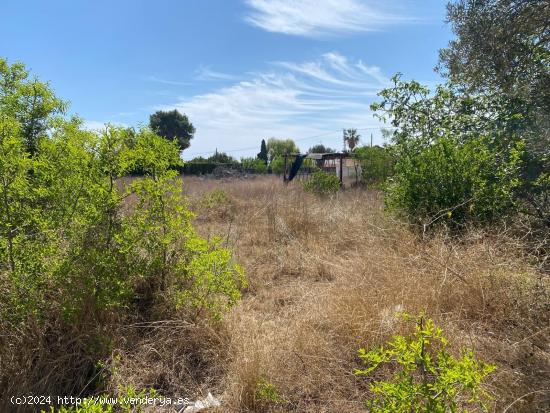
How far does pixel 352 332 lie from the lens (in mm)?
2568

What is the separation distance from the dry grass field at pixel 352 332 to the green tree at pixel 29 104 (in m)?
2.04

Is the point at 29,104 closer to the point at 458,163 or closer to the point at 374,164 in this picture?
the point at 458,163

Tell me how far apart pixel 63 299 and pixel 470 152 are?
409 cm

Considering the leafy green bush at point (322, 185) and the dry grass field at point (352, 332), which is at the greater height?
the leafy green bush at point (322, 185)

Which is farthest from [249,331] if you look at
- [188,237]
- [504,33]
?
[504,33]

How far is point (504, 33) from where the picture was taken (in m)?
3.34

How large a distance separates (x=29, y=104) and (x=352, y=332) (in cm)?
339

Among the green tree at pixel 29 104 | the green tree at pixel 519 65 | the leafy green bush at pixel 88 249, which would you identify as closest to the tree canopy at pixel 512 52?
the green tree at pixel 519 65

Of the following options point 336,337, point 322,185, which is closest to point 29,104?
point 336,337

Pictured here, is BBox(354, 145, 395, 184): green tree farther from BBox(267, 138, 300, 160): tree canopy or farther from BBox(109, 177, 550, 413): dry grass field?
BBox(267, 138, 300, 160): tree canopy

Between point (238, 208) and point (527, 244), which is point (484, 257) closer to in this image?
point (527, 244)

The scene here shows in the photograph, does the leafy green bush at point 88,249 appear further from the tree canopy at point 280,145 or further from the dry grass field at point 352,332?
the tree canopy at point 280,145

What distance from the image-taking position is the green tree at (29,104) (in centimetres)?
326

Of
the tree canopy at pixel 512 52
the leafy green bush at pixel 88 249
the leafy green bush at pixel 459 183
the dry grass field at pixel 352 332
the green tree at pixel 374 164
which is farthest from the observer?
the green tree at pixel 374 164
